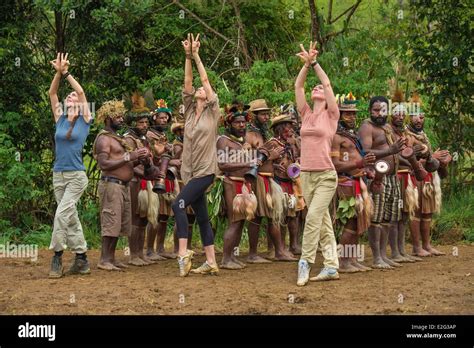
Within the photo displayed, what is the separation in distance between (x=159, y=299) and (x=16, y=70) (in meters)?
7.62

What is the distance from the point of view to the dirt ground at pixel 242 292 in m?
8.69

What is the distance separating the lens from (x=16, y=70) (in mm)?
15625

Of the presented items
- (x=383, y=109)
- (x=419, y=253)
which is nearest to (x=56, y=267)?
(x=383, y=109)

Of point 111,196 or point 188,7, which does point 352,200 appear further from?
point 188,7

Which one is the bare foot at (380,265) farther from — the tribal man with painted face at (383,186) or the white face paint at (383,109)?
the white face paint at (383,109)

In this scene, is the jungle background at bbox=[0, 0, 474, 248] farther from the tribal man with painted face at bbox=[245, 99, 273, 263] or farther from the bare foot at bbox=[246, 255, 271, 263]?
the bare foot at bbox=[246, 255, 271, 263]

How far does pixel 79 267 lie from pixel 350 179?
122 inches

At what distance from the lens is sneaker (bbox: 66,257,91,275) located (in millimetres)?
10727

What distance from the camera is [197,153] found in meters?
10.3

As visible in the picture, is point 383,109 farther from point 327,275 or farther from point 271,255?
point 271,255

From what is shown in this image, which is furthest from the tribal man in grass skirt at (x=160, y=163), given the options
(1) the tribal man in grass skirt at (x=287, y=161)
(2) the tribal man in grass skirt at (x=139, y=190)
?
(1) the tribal man in grass skirt at (x=287, y=161)

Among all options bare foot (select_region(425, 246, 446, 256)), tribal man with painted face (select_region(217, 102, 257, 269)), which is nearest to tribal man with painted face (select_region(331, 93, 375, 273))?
tribal man with painted face (select_region(217, 102, 257, 269))

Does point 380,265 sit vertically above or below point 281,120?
below

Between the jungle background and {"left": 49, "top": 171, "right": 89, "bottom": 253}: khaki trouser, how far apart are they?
3.37 meters
